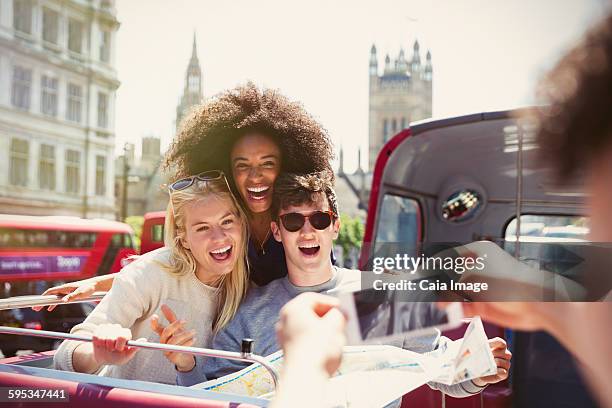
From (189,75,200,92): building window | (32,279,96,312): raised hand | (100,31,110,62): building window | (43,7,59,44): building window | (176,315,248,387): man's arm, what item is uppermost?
(43,7,59,44): building window

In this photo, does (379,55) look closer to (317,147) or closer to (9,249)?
(317,147)

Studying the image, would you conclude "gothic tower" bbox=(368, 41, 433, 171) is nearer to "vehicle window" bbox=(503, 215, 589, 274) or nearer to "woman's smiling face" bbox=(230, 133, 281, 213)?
"woman's smiling face" bbox=(230, 133, 281, 213)

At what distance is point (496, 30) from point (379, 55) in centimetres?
A: 36

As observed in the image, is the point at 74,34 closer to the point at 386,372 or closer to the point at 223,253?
the point at 223,253

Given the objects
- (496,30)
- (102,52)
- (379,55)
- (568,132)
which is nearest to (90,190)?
(102,52)

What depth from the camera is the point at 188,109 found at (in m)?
2.00

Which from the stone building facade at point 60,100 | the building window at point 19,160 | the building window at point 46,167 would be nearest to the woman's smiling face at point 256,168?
the stone building facade at point 60,100

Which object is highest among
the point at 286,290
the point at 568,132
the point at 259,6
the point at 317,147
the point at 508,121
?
the point at 259,6

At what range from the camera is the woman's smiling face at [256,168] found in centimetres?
191

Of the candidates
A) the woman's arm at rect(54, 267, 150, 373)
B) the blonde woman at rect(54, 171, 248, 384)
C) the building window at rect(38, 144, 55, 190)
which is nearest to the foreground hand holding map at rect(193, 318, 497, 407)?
the blonde woman at rect(54, 171, 248, 384)

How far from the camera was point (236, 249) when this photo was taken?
76.2 inches

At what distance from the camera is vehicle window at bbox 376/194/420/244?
383cm

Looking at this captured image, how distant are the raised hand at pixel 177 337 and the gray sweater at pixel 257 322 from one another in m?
0.03

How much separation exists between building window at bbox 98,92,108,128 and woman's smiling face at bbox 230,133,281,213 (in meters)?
0.49
